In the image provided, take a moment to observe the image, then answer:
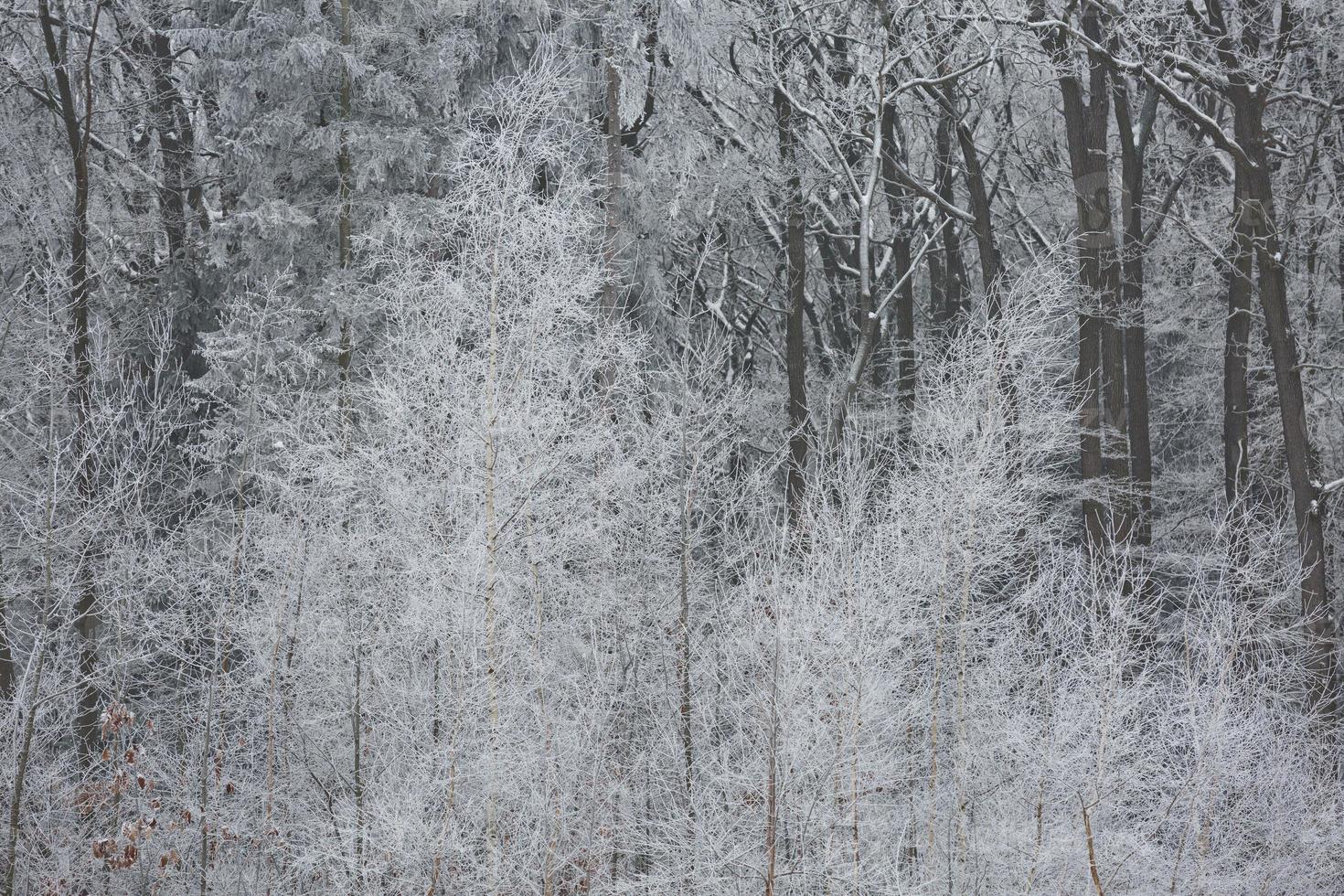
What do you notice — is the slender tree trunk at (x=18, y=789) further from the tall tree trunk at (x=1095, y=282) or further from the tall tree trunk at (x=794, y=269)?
the tall tree trunk at (x=1095, y=282)

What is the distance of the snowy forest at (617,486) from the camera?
11.6 metres

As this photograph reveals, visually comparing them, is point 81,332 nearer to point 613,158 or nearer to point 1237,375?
point 613,158

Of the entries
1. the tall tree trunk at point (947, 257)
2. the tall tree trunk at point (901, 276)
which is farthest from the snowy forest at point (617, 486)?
the tall tree trunk at point (901, 276)

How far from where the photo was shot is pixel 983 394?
13.8 meters

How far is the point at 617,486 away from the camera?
46.5 ft

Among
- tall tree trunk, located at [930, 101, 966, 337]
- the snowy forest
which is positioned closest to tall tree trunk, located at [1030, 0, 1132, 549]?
the snowy forest

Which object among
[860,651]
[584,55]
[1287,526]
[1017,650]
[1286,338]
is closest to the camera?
[860,651]

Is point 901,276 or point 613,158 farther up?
point 613,158

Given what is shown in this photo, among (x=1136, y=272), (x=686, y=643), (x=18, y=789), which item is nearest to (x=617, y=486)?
(x=686, y=643)

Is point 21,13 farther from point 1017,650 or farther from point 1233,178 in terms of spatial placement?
point 1233,178

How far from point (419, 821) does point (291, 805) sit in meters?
4.07

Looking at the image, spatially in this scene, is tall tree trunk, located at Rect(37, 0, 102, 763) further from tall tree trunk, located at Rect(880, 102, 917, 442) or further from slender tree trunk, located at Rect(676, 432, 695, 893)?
tall tree trunk, located at Rect(880, 102, 917, 442)

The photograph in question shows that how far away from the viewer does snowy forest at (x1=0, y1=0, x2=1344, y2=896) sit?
11625mm

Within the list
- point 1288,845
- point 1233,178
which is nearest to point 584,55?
point 1233,178
